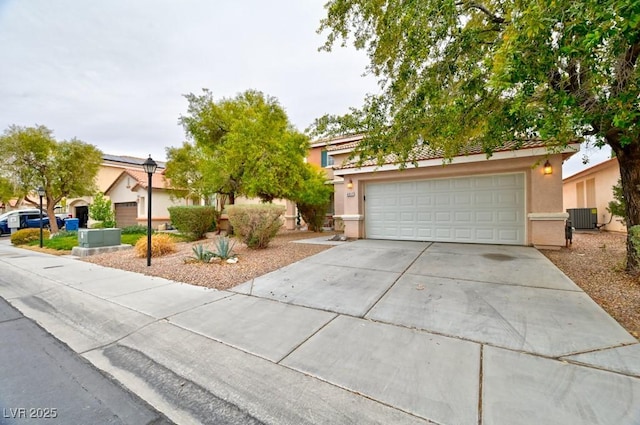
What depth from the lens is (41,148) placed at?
1473cm

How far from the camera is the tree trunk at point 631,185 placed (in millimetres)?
4793

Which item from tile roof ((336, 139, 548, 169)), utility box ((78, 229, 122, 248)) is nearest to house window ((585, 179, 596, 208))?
tile roof ((336, 139, 548, 169))

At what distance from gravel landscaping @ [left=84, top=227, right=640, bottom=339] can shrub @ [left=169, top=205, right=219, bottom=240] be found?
10.1 feet

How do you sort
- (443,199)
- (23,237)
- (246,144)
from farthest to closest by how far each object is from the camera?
(23,237) → (246,144) → (443,199)

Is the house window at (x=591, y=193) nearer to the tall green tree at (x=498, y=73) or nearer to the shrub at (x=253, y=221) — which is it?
the tall green tree at (x=498, y=73)

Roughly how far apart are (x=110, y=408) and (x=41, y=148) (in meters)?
19.7

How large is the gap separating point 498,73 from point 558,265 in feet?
17.1

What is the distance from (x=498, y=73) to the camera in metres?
3.12

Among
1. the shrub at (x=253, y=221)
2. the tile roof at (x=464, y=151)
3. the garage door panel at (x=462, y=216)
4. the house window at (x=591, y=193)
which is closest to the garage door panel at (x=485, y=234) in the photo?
the garage door panel at (x=462, y=216)

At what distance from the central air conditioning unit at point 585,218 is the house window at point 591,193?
→ 1257 millimetres

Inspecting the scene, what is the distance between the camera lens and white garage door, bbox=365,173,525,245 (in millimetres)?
8367

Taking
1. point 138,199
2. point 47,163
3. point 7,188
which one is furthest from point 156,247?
point 7,188

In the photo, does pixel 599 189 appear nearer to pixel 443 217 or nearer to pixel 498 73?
pixel 443 217

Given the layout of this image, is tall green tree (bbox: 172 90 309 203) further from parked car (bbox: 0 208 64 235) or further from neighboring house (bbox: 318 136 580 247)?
parked car (bbox: 0 208 64 235)
